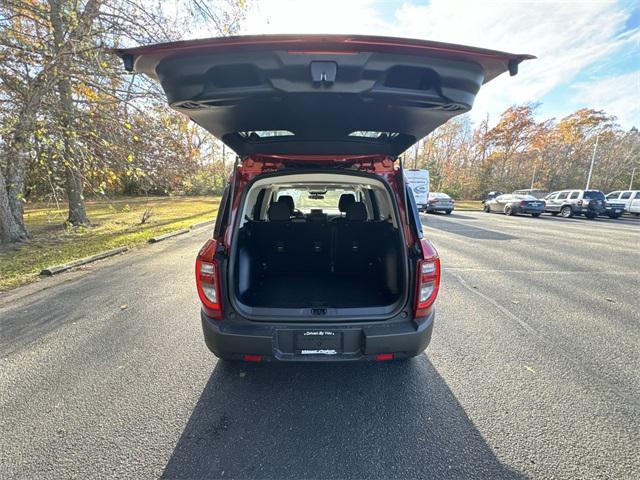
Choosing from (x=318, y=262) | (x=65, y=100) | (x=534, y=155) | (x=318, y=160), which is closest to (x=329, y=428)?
(x=318, y=262)

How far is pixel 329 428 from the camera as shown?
1.80 m

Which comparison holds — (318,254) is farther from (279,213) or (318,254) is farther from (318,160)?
(318,160)

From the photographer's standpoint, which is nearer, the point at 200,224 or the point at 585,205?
the point at 200,224

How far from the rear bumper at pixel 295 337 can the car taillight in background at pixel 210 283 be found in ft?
0.35

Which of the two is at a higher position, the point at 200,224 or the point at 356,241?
the point at 356,241

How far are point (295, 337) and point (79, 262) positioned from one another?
5.64 m

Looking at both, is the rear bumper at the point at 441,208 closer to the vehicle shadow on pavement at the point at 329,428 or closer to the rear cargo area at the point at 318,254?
the rear cargo area at the point at 318,254

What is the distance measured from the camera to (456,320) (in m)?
3.32

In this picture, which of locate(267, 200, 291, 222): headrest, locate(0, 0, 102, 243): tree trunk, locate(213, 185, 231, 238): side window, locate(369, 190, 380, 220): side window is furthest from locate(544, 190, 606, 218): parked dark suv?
locate(0, 0, 102, 243): tree trunk

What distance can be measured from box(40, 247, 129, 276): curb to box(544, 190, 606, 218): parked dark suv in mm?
21384

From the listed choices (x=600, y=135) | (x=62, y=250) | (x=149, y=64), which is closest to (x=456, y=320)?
(x=149, y=64)

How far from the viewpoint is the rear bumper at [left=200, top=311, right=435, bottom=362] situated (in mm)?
1860

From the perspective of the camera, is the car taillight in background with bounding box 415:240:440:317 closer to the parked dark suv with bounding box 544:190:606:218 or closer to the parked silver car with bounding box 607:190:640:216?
the parked dark suv with bounding box 544:190:606:218

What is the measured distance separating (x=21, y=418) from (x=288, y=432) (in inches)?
69.7
